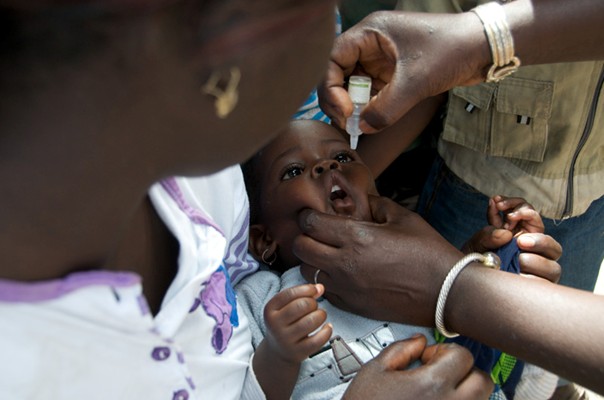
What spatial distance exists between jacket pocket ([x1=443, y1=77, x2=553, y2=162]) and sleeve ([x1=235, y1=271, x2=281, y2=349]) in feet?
2.37

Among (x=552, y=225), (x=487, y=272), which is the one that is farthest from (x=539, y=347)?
(x=552, y=225)

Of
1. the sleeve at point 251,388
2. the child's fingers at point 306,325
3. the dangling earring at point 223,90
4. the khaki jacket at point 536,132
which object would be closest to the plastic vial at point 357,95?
the khaki jacket at point 536,132

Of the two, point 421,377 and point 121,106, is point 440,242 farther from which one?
point 121,106

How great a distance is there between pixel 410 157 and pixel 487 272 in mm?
1048

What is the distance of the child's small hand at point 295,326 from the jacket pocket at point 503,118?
797 millimetres

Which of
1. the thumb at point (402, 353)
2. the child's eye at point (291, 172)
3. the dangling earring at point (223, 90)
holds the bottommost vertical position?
the thumb at point (402, 353)

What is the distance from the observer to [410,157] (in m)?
2.32

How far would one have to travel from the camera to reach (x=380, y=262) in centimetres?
143

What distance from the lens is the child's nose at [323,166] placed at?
1.67m

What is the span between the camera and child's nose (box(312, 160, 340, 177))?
1671 millimetres

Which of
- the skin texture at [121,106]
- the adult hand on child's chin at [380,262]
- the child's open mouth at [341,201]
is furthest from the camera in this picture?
the child's open mouth at [341,201]

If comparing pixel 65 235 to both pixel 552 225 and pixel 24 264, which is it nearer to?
pixel 24 264

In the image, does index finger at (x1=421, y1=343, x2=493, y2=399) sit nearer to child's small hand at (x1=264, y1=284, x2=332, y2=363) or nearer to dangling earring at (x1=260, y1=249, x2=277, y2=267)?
child's small hand at (x1=264, y1=284, x2=332, y2=363)

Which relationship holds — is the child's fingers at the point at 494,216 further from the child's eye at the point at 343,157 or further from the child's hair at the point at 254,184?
the child's hair at the point at 254,184
